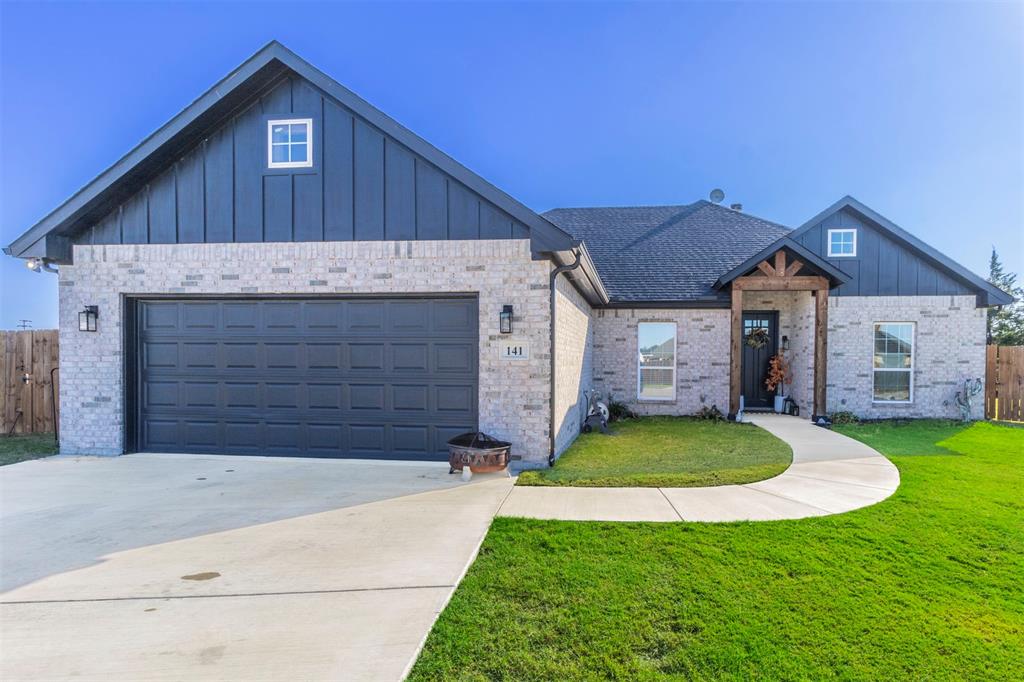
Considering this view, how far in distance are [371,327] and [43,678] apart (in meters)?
5.46

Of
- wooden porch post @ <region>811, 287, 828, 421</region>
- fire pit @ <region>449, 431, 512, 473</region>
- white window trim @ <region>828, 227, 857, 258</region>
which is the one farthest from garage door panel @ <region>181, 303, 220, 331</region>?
white window trim @ <region>828, 227, 857, 258</region>

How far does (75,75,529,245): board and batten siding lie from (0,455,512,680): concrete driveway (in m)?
3.72

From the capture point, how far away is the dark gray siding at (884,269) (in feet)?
39.3

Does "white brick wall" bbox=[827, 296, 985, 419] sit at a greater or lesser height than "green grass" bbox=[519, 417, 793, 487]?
greater

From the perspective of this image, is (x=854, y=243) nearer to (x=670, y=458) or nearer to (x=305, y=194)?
(x=670, y=458)

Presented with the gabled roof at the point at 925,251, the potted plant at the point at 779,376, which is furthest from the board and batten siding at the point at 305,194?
the gabled roof at the point at 925,251

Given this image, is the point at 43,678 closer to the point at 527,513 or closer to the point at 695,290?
the point at 527,513

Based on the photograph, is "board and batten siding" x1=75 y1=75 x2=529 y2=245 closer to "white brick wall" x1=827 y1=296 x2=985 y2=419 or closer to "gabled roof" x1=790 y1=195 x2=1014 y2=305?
"gabled roof" x1=790 y1=195 x2=1014 y2=305

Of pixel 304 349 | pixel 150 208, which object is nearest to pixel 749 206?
pixel 304 349

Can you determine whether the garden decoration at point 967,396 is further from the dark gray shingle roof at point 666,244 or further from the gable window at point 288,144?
the gable window at point 288,144

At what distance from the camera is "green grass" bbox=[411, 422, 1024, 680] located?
2641 mm

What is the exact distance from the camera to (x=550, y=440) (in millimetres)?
7055

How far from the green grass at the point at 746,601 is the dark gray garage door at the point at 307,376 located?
10.2ft

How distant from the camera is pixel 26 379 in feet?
32.3
